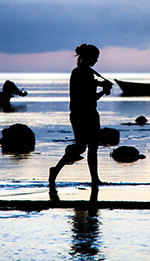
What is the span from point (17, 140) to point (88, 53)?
8.79m

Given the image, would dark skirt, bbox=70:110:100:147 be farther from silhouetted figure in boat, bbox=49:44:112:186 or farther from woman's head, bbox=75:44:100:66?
woman's head, bbox=75:44:100:66

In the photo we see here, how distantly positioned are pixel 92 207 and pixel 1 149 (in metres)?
9.35

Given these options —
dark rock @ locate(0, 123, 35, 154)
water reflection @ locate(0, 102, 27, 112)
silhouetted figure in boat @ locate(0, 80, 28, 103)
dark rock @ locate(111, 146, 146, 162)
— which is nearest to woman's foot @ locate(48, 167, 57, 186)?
dark rock @ locate(111, 146, 146, 162)

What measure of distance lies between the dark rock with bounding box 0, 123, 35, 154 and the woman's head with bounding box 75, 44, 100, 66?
788 centimetres

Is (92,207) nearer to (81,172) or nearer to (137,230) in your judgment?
(137,230)

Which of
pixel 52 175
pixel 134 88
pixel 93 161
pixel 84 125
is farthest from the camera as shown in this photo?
pixel 134 88

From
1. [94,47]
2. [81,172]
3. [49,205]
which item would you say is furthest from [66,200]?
[81,172]

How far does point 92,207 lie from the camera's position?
21.5 ft

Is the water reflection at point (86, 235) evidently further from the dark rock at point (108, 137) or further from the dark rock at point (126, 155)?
the dark rock at point (108, 137)

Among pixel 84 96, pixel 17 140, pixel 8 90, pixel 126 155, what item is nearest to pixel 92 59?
pixel 84 96

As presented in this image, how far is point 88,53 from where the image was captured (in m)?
7.76

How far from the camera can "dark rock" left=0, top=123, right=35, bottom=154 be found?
628 inches

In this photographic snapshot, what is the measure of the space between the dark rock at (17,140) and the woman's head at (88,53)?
25.8ft

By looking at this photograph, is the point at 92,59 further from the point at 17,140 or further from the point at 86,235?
the point at 17,140
